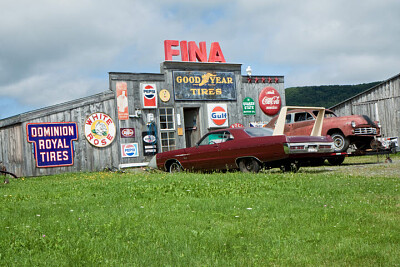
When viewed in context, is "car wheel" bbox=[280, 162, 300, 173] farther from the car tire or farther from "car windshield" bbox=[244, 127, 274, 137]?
the car tire

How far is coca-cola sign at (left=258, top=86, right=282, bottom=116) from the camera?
73.9 feet

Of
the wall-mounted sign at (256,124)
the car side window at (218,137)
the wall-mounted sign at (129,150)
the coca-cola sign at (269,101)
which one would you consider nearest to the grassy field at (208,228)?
the car side window at (218,137)

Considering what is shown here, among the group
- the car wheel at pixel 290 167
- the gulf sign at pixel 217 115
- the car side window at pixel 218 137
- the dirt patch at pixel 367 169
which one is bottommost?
the dirt patch at pixel 367 169

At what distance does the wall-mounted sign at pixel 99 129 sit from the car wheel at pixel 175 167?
18.2ft

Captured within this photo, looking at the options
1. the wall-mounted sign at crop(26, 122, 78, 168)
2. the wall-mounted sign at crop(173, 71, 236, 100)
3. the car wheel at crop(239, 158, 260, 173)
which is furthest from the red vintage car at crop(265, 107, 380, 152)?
the wall-mounted sign at crop(26, 122, 78, 168)

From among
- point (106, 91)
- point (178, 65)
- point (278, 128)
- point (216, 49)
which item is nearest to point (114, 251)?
point (278, 128)

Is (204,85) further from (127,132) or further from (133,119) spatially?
(127,132)

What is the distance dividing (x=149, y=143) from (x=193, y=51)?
500 centimetres

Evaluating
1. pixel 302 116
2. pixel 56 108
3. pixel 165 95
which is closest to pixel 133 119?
pixel 165 95

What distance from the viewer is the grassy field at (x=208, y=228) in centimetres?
364

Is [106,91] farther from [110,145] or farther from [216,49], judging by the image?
[216,49]

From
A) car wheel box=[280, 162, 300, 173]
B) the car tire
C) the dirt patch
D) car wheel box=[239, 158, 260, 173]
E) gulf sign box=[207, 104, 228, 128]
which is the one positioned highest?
gulf sign box=[207, 104, 228, 128]

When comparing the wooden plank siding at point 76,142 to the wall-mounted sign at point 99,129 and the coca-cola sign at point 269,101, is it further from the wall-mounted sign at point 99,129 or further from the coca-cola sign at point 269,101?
the coca-cola sign at point 269,101

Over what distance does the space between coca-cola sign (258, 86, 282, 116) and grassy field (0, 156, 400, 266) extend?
605 inches
